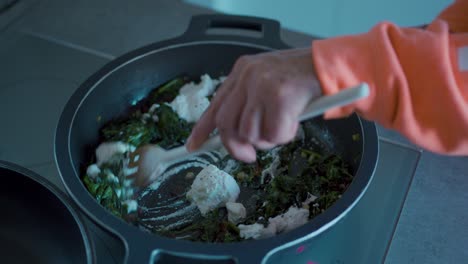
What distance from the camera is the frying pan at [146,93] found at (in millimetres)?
535

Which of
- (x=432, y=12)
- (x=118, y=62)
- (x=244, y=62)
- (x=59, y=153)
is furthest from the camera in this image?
(x=432, y=12)

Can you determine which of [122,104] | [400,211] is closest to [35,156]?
[122,104]

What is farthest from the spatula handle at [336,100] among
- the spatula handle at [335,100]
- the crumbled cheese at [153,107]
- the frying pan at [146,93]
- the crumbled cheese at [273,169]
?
the crumbled cheese at [153,107]

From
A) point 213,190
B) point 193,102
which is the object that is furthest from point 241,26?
point 213,190

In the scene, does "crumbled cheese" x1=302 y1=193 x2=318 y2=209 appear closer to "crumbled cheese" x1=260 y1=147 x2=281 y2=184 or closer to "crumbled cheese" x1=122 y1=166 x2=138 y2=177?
"crumbled cheese" x1=260 y1=147 x2=281 y2=184

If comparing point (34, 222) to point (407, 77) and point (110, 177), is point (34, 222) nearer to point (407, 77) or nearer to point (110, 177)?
point (110, 177)

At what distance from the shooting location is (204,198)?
695mm

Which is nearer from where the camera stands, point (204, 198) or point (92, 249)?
point (92, 249)

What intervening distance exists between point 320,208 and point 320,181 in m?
0.05

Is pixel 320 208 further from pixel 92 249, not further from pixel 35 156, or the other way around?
pixel 35 156

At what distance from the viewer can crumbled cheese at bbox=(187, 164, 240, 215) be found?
690 mm

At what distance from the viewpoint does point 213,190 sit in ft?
2.25

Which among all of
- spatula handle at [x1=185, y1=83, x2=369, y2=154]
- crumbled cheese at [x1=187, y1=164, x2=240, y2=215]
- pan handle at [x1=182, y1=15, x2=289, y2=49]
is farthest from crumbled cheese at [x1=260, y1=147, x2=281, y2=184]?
spatula handle at [x1=185, y1=83, x2=369, y2=154]

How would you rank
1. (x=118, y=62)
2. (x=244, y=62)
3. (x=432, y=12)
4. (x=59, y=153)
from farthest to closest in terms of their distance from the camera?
(x=432, y=12)
(x=118, y=62)
(x=59, y=153)
(x=244, y=62)
